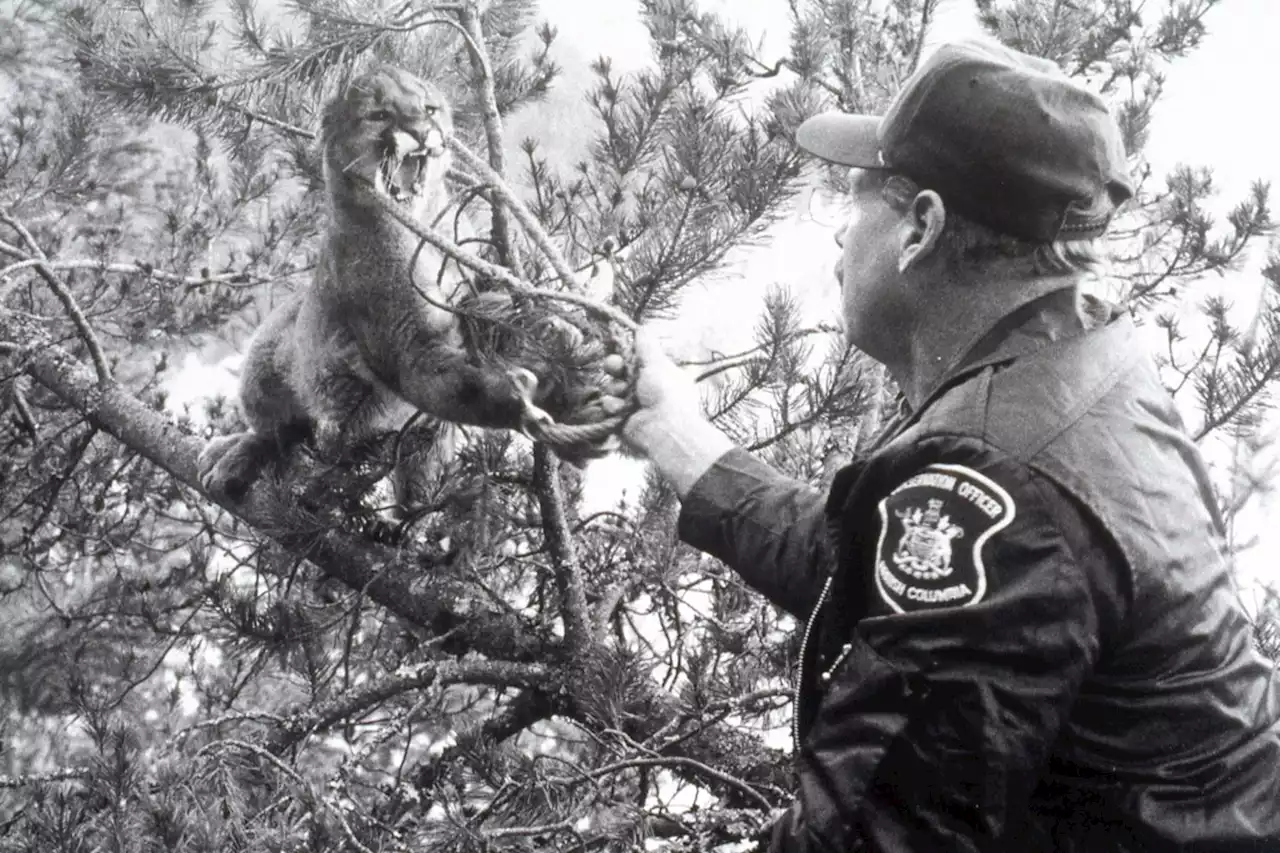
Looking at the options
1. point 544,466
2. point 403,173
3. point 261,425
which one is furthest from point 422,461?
point 403,173

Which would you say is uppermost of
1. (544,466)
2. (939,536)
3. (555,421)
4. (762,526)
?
(544,466)

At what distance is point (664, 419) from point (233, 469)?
1.77 m

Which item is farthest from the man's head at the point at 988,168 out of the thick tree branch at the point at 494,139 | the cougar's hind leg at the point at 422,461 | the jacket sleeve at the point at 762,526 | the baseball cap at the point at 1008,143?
the cougar's hind leg at the point at 422,461

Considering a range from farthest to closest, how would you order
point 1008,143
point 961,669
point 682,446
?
point 682,446, point 1008,143, point 961,669

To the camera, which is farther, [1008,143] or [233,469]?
[233,469]

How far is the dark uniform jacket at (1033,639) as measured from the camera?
99 centimetres

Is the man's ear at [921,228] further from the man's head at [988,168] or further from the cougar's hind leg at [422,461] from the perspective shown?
the cougar's hind leg at [422,461]

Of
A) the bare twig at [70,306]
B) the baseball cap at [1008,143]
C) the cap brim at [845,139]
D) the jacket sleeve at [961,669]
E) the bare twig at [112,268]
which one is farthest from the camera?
the bare twig at [70,306]

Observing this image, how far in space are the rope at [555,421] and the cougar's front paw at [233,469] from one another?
4.11 feet

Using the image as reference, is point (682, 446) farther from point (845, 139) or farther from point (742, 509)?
point (845, 139)

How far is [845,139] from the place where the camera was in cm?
134

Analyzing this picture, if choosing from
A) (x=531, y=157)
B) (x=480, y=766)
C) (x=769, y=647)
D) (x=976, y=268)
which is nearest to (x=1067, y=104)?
(x=976, y=268)

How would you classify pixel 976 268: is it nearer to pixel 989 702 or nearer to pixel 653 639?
pixel 989 702

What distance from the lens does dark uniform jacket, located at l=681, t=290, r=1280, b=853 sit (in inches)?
39.0
